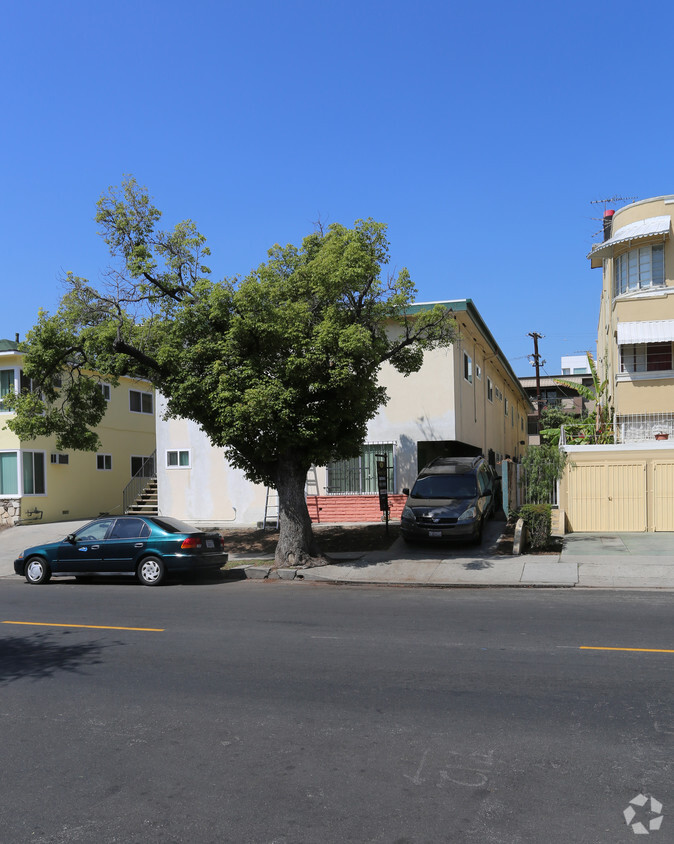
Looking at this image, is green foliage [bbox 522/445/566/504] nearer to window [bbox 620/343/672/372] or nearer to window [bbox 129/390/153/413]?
window [bbox 620/343/672/372]

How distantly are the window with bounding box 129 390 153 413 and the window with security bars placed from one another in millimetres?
13476

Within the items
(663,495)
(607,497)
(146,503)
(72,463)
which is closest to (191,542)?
(607,497)

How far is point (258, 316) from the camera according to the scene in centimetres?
1488

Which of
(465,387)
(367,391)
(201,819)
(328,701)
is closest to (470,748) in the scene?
(328,701)

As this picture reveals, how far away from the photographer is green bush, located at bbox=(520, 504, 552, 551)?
17016mm

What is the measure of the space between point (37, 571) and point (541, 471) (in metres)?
12.3

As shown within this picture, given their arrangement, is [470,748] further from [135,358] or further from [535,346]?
[535,346]

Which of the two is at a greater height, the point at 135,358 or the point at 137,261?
the point at 137,261

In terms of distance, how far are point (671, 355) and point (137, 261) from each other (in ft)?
54.4

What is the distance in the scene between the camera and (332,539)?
20.0 meters

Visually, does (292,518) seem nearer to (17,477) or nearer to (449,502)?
(449,502)

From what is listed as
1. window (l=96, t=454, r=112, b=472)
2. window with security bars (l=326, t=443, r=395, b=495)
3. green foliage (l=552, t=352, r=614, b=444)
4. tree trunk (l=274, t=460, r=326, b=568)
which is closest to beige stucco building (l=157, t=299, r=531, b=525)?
window with security bars (l=326, t=443, r=395, b=495)

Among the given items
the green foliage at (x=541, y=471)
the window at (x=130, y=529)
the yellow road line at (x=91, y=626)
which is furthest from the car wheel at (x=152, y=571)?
the green foliage at (x=541, y=471)

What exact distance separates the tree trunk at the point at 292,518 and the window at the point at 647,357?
12.6m
